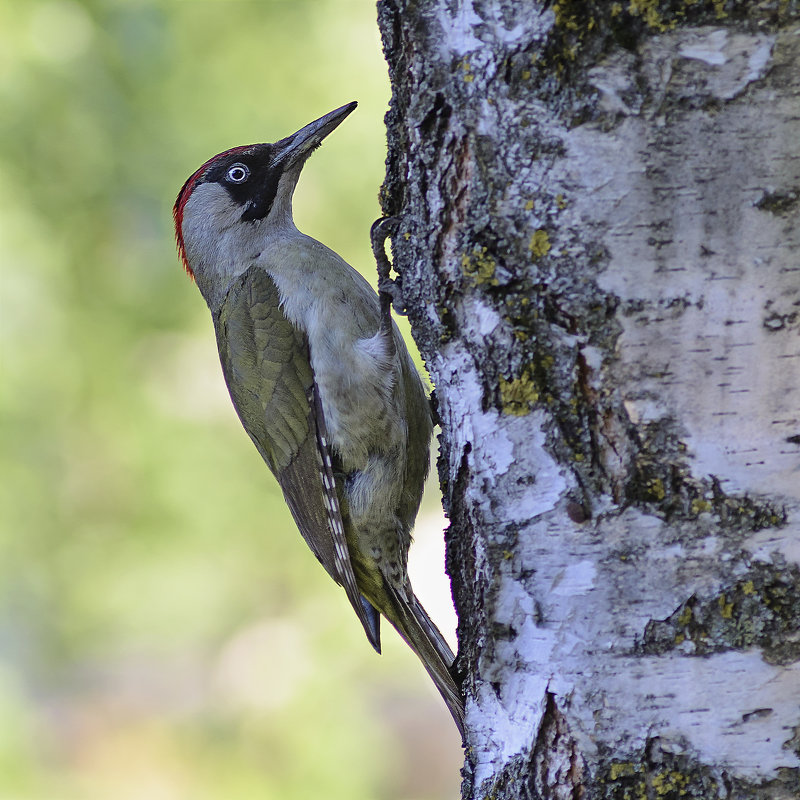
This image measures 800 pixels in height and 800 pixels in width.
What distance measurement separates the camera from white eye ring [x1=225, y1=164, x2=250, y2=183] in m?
3.39

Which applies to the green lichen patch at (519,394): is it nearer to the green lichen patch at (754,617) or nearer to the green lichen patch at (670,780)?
the green lichen patch at (754,617)

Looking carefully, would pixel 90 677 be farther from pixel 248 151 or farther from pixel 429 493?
pixel 248 151

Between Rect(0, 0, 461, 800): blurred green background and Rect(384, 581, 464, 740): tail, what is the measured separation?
69.3 inches

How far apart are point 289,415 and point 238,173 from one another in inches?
38.5

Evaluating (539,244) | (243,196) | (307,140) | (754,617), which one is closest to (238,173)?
(243,196)

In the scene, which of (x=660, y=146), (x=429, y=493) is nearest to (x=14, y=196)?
(x=429, y=493)

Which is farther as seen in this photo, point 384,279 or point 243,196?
point 243,196

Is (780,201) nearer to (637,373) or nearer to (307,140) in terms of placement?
(637,373)

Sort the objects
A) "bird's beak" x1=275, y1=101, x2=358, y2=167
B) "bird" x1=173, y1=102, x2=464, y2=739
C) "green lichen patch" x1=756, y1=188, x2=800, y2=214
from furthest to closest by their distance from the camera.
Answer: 1. "bird's beak" x1=275, y1=101, x2=358, y2=167
2. "bird" x1=173, y1=102, x2=464, y2=739
3. "green lichen patch" x1=756, y1=188, x2=800, y2=214

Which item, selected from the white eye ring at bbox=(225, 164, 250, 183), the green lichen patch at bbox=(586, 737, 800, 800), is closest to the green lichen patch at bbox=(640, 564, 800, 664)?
the green lichen patch at bbox=(586, 737, 800, 800)

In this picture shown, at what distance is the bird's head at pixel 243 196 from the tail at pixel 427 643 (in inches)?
50.4

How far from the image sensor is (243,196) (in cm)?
340

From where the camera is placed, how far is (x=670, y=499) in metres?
1.50

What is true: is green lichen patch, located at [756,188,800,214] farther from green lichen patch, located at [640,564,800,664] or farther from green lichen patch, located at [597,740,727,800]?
green lichen patch, located at [597,740,727,800]
